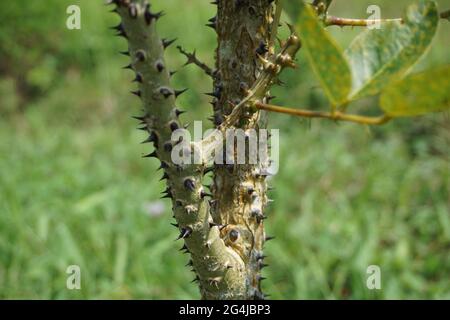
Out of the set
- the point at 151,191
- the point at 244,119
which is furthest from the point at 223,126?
the point at 151,191

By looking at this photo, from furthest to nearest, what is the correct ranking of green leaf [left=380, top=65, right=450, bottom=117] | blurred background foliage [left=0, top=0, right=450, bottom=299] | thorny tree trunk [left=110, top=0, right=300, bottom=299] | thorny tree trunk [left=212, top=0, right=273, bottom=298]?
blurred background foliage [left=0, top=0, right=450, bottom=299], thorny tree trunk [left=212, top=0, right=273, bottom=298], thorny tree trunk [left=110, top=0, right=300, bottom=299], green leaf [left=380, top=65, right=450, bottom=117]

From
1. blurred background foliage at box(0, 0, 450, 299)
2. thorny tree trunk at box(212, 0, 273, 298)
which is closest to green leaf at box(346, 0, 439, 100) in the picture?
thorny tree trunk at box(212, 0, 273, 298)

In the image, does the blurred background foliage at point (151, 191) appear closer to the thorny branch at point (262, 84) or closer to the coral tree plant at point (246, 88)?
the coral tree plant at point (246, 88)

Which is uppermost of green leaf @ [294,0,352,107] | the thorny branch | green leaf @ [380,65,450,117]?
the thorny branch

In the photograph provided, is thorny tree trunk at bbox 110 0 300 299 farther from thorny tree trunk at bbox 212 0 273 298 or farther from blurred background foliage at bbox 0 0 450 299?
blurred background foliage at bbox 0 0 450 299

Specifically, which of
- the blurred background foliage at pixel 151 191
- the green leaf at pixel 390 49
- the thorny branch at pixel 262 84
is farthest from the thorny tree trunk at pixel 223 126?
the blurred background foliage at pixel 151 191

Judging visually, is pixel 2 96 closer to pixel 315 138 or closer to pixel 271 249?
pixel 315 138
